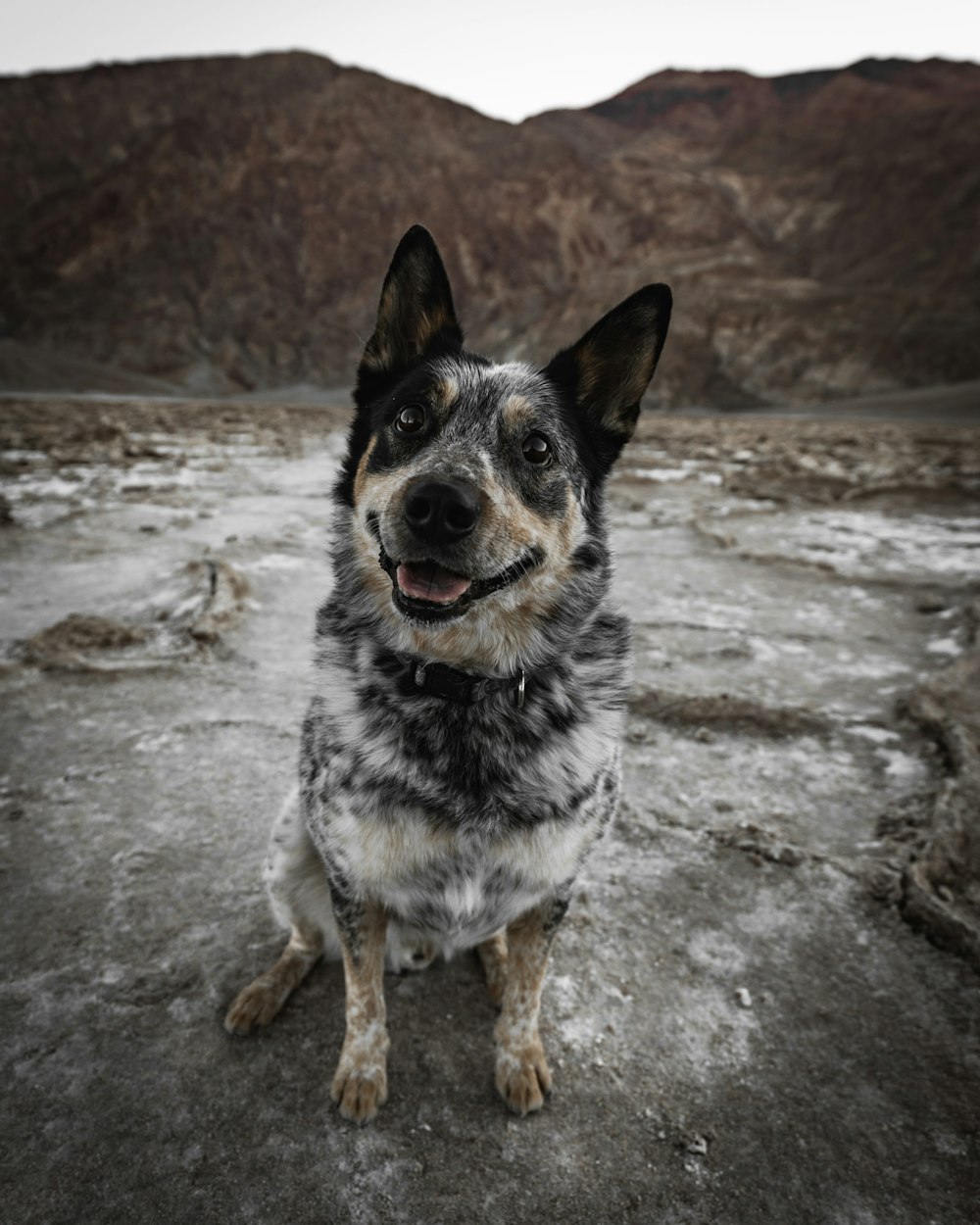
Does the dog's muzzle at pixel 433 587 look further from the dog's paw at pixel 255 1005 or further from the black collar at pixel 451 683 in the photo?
the dog's paw at pixel 255 1005

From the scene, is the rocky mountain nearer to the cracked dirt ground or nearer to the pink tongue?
the cracked dirt ground

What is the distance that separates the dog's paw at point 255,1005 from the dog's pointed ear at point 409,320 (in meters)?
1.86

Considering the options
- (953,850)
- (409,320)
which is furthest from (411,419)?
(953,850)

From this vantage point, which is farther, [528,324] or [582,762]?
[528,324]

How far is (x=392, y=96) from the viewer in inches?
2402

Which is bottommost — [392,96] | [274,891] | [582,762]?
[274,891]

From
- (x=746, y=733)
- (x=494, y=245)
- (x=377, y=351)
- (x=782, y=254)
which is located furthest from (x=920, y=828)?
(x=782, y=254)

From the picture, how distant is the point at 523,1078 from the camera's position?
5.60 ft

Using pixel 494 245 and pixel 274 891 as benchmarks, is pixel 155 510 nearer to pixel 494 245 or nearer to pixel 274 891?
pixel 274 891

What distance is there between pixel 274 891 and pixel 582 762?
103cm

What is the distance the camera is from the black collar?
1703mm

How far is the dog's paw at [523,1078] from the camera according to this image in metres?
1.69

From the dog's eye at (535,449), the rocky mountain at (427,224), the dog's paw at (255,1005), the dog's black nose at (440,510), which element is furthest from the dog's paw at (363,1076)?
the rocky mountain at (427,224)

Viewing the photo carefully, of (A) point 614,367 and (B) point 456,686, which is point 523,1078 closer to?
(B) point 456,686
